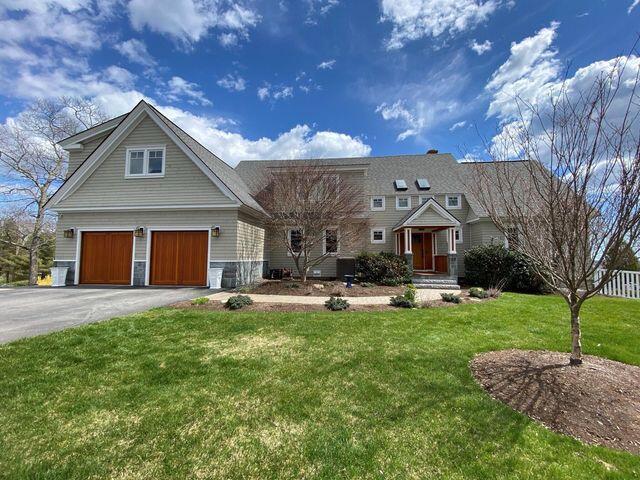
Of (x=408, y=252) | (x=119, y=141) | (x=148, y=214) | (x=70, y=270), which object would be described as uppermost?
(x=119, y=141)

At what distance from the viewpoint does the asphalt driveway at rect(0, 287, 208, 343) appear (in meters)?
5.85

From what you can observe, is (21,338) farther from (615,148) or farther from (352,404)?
(615,148)

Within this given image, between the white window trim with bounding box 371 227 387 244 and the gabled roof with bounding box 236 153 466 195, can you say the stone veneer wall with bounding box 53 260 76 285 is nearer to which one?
the gabled roof with bounding box 236 153 466 195

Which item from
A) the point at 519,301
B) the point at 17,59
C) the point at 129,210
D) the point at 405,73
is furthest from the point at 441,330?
the point at 17,59

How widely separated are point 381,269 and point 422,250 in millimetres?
6196

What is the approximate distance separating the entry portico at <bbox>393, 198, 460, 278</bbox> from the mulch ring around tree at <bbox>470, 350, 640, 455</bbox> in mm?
10868

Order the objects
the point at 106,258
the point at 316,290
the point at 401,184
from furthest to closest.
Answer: the point at 401,184 → the point at 106,258 → the point at 316,290

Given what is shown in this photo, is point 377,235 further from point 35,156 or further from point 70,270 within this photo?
point 35,156

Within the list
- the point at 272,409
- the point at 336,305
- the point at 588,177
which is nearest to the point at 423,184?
the point at 336,305

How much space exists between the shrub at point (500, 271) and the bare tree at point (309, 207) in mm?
6496

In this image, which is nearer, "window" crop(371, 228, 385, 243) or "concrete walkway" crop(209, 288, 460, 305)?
"concrete walkway" crop(209, 288, 460, 305)

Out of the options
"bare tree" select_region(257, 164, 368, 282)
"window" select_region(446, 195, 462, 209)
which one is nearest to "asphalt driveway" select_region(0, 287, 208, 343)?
"bare tree" select_region(257, 164, 368, 282)

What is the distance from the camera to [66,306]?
779 cm

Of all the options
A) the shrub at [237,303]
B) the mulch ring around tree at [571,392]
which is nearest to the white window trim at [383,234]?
the shrub at [237,303]
